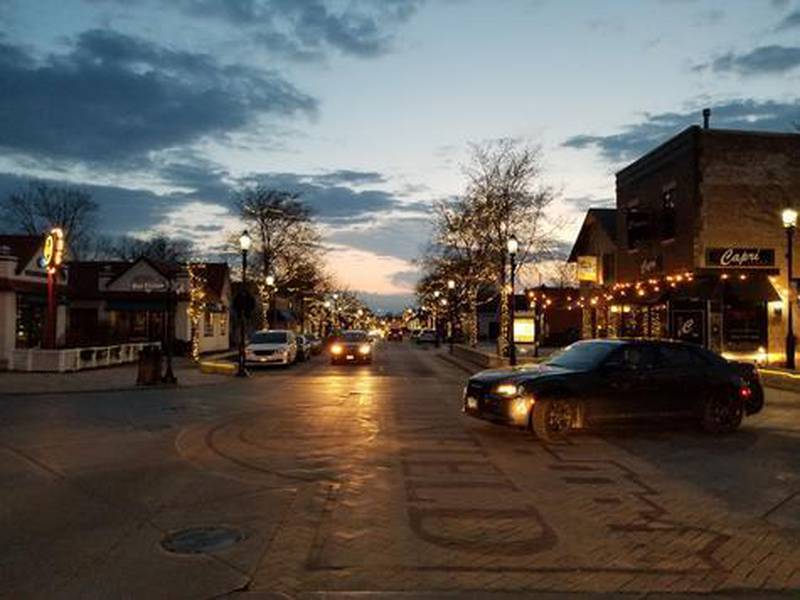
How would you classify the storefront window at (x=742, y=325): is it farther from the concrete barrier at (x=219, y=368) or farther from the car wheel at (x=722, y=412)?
the concrete barrier at (x=219, y=368)

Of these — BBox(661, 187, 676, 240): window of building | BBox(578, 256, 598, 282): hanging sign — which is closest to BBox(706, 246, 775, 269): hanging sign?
BBox(661, 187, 676, 240): window of building

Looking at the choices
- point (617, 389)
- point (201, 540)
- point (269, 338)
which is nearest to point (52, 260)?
point (269, 338)

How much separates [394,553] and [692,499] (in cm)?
366

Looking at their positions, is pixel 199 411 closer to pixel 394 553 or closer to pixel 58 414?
pixel 58 414

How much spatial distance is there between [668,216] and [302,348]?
18.9 metres

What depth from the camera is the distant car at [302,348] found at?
40.5 metres

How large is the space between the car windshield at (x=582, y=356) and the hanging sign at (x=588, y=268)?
2728cm

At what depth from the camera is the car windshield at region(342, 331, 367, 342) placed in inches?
1451

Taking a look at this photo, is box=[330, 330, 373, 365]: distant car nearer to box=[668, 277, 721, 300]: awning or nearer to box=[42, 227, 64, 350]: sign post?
box=[42, 227, 64, 350]: sign post

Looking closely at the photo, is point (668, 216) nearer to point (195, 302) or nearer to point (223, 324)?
point (195, 302)

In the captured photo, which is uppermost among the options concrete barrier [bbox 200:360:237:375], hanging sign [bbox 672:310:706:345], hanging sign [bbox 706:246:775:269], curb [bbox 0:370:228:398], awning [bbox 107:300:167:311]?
hanging sign [bbox 706:246:775:269]

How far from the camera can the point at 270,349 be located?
34188 mm

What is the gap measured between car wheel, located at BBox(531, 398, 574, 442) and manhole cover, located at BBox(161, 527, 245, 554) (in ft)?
20.3

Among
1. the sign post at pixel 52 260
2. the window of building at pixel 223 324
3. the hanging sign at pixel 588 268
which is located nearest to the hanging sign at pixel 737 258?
the hanging sign at pixel 588 268
